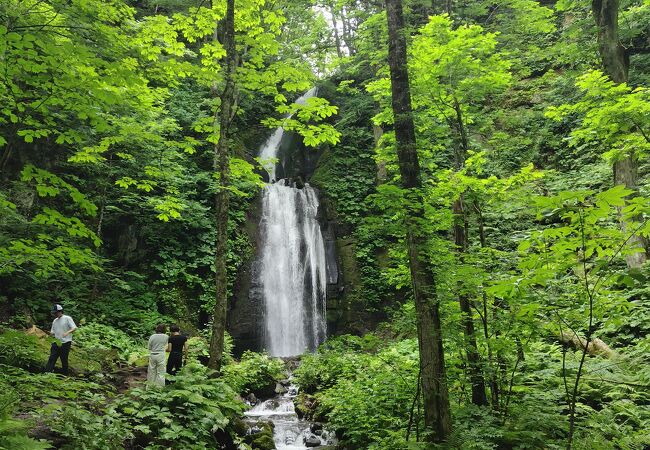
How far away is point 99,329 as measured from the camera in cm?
1088

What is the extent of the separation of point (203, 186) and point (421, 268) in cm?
1332

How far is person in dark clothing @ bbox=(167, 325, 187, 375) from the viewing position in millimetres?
7794

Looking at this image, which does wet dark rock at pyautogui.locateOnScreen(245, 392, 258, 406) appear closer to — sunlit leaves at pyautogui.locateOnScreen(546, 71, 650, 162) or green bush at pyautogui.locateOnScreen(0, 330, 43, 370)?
green bush at pyautogui.locateOnScreen(0, 330, 43, 370)

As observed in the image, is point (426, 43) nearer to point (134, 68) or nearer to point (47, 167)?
point (134, 68)

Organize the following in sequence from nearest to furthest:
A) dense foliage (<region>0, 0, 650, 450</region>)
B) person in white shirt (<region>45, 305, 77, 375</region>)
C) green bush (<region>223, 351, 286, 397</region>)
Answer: dense foliage (<region>0, 0, 650, 450</region>), person in white shirt (<region>45, 305, 77, 375</region>), green bush (<region>223, 351, 286, 397</region>)

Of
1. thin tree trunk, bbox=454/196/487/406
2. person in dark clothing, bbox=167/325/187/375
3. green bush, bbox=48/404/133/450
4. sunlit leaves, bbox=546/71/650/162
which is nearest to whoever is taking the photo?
green bush, bbox=48/404/133/450

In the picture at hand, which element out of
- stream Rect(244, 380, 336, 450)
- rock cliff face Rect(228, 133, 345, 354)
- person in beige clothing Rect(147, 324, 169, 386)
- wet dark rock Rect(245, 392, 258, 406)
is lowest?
stream Rect(244, 380, 336, 450)

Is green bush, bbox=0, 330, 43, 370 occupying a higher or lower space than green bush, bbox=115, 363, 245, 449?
higher

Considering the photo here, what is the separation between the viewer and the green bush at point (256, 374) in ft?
34.7

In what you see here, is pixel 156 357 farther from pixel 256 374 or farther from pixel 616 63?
pixel 616 63

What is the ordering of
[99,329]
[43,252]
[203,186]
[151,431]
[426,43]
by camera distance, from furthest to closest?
A: [203,186], [99,329], [426,43], [151,431], [43,252]

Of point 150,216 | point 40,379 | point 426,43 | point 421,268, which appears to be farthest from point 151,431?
point 150,216

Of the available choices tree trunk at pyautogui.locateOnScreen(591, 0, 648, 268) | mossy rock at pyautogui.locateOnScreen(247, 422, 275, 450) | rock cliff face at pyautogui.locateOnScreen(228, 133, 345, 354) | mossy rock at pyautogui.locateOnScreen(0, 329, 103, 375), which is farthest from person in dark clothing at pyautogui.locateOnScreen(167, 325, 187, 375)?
tree trunk at pyautogui.locateOnScreen(591, 0, 648, 268)

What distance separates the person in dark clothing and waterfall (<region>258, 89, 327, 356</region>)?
7.76 meters
